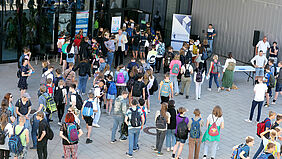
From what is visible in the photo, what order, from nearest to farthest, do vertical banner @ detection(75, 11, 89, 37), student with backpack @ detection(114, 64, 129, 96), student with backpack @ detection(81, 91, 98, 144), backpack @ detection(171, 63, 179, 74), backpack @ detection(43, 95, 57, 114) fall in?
student with backpack @ detection(81, 91, 98, 144)
backpack @ detection(43, 95, 57, 114)
student with backpack @ detection(114, 64, 129, 96)
backpack @ detection(171, 63, 179, 74)
vertical banner @ detection(75, 11, 89, 37)

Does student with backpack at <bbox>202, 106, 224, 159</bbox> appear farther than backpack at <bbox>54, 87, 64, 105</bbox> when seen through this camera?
No

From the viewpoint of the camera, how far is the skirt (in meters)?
19.2

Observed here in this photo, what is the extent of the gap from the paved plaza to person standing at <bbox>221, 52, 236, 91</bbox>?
358 mm

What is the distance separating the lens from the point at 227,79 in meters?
19.5

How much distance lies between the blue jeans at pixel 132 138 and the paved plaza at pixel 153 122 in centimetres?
25

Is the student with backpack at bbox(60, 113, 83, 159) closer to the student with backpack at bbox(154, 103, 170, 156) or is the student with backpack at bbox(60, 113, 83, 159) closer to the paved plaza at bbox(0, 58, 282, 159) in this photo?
the paved plaza at bbox(0, 58, 282, 159)

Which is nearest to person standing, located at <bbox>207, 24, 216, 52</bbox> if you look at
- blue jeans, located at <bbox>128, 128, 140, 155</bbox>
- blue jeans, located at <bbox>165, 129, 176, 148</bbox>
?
blue jeans, located at <bbox>165, 129, 176, 148</bbox>

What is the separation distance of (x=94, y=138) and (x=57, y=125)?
54.3 inches

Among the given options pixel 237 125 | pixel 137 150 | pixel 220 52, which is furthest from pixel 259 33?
pixel 137 150

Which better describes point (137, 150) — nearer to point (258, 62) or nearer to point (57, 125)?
point (57, 125)

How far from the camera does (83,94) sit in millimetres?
17516

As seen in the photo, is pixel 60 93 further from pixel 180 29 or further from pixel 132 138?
pixel 180 29

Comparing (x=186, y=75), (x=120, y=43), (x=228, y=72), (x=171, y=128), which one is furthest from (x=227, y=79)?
(x=171, y=128)

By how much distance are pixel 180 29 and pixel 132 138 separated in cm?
1335
